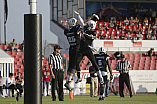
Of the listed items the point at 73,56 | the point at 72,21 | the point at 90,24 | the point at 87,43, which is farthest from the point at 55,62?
the point at 90,24

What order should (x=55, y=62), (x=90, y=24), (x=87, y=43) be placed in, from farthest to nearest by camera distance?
(x=55, y=62)
(x=87, y=43)
(x=90, y=24)

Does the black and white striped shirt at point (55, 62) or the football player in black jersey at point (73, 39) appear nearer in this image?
the football player in black jersey at point (73, 39)

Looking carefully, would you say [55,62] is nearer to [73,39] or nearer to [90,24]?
[73,39]

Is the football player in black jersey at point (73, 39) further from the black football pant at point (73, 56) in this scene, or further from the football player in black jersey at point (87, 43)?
the football player in black jersey at point (87, 43)

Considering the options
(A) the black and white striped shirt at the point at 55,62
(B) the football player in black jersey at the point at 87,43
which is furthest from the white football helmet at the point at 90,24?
(A) the black and white striped shirt at the point at 55,62

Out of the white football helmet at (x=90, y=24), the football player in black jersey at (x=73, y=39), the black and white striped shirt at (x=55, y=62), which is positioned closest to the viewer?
the white football helmet at (x=90, y=24)

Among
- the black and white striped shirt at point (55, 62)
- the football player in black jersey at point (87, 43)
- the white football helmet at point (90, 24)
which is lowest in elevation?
the black and white striped shirt at point (55, 62)

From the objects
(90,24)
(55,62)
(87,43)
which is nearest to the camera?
(90,24)

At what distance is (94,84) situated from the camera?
20.5 meters

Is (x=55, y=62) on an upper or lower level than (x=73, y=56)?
lower

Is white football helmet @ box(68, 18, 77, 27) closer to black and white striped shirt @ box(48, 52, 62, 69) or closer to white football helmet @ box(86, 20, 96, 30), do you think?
white football helmet @ box(86, 20, 96, 30)

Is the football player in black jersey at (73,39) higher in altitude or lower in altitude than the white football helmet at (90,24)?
lower

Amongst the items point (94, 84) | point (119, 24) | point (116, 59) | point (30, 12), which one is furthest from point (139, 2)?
point (30, 12)

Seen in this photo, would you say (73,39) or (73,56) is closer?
(73,56)
